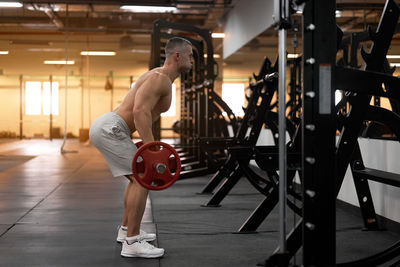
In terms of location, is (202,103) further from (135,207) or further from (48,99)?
(48,99)

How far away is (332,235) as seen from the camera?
77.6 inches

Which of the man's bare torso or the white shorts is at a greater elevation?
the man's bare torso

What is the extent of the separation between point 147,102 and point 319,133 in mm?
1112

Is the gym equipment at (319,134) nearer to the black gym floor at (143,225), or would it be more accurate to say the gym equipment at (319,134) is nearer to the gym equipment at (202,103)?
the black gym floor at (143,225)

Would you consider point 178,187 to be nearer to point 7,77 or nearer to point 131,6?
point 131,6

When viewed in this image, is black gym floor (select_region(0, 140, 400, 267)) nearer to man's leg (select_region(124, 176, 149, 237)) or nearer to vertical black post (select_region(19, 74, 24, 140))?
man's leg (select_region(124, 176, 149, 237))

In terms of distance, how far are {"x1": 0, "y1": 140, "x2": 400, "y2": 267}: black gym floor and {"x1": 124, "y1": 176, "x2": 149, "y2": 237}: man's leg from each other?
0.18 metres

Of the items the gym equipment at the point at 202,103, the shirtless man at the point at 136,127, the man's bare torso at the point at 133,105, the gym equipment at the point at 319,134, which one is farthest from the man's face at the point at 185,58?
the gym equipment at the point at 202,103

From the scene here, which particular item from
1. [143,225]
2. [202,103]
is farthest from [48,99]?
[143,225]

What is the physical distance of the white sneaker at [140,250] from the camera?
8.98ft

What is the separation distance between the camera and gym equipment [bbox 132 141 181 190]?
255 centimetres

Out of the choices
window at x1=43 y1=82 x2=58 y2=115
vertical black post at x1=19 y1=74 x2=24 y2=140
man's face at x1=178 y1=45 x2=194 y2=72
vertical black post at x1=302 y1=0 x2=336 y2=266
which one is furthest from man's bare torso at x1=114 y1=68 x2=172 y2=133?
window at x1=43 y1=82 x2=58 y2=115

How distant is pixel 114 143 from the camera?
112 inches

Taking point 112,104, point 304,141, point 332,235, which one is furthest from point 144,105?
point 112,104
